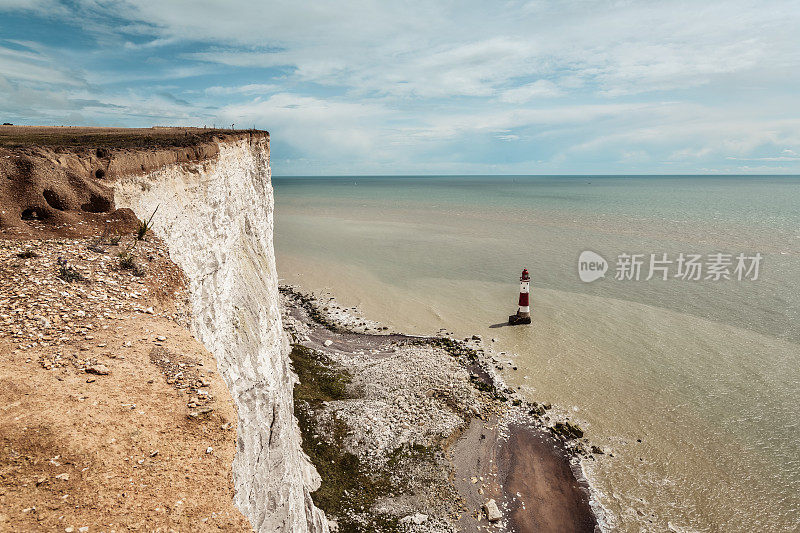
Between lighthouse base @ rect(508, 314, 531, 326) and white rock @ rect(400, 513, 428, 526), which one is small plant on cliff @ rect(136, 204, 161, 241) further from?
lighthouse base @ rect(508, 314, 531, 326)

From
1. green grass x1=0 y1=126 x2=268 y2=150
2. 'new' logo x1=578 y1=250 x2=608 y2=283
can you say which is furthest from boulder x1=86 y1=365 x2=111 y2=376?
'new' logo x1=578 y1=250 x2=608 y2=283

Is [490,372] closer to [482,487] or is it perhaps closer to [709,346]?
[482,487]

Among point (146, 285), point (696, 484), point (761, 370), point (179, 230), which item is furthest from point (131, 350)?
point (761, 370)

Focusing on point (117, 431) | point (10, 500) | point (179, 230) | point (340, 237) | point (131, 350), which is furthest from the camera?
point (340, 237)

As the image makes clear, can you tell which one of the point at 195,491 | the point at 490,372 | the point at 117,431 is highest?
the point at 117,431

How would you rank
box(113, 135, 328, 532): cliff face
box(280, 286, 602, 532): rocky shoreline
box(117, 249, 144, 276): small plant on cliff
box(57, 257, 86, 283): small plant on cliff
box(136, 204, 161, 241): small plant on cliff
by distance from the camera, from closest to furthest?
box(57, 257, 86, 283): small plant on cliff < box(117, 249, 144, 276): small plant on cliff < box(113, 135, 328, 532): cliff face < box(136, 204, 161, 241): small plant on cliff < box(280, 286, 602, 532): rocky shoreline

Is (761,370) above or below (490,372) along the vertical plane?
above

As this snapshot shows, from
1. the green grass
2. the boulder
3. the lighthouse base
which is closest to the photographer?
the boulder

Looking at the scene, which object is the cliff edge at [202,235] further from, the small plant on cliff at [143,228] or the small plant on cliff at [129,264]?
the small plant on cliff at [129,264]

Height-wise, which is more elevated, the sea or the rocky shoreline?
the sea
